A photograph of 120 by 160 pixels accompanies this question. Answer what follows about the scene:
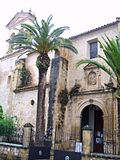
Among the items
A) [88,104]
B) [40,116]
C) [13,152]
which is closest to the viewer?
[13,152]

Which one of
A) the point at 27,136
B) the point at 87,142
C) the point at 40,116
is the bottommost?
the point at 87,142

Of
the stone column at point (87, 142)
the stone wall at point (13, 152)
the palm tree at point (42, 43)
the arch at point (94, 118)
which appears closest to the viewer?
the stone column at point (87, 142)

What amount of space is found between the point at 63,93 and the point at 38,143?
4450 millimetres

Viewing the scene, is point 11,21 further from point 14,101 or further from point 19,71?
point 14,101

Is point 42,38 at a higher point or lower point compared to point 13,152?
higher

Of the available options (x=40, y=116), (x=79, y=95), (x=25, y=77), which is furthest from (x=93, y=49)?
(x=25, y=77)

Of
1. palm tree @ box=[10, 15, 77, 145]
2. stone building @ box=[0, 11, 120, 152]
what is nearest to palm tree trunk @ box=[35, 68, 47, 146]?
palm tree @ box=[10, 15, 77, 145]

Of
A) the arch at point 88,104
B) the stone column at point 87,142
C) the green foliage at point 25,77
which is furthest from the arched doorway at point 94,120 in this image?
the green foliage at point 25,77

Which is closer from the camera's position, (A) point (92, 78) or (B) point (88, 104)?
(B) point (88, 104)

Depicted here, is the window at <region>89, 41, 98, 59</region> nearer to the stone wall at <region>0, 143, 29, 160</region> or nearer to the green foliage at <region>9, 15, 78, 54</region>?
the green foliage at <region>9, 15, 78, 54</region>

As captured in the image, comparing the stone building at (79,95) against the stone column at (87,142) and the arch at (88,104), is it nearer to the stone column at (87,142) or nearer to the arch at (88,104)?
the arch at (88,104)

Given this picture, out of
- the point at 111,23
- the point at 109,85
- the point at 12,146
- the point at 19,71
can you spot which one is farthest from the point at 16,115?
the point at 111,23

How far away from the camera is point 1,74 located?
2794cm

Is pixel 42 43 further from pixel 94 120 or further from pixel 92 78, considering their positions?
pixel 94 120
